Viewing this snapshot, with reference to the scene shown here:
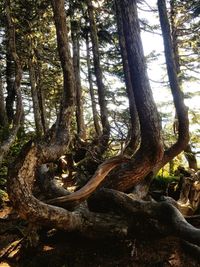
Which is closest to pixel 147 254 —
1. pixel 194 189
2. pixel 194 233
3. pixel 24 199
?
pixel 194 233

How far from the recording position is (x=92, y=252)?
6.62 m

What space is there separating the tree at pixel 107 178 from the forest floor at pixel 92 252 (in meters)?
0.38

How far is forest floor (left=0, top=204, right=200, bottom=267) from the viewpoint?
20.7 feet

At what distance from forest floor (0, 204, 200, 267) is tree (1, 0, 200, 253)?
0.38 metres

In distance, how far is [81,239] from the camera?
687 centimetres

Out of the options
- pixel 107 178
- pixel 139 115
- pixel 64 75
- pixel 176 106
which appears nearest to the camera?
pixel 139 115

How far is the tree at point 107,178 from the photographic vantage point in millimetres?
5570

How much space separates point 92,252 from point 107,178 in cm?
211

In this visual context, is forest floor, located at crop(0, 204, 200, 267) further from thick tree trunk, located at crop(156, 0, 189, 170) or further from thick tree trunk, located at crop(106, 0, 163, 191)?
thick tree trunk, located at crop(156, 0, 189, 170)

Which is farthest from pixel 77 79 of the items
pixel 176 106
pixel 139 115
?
pixel 139 115

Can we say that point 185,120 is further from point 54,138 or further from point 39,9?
point 39,9

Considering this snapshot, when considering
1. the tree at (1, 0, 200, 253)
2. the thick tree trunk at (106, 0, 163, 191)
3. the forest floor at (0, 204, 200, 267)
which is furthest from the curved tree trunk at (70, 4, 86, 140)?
the forest floor at (0, 204, 200, 267)

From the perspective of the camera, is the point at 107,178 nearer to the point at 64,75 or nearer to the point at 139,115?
the point at 139,115

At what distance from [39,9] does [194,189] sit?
10553mm
